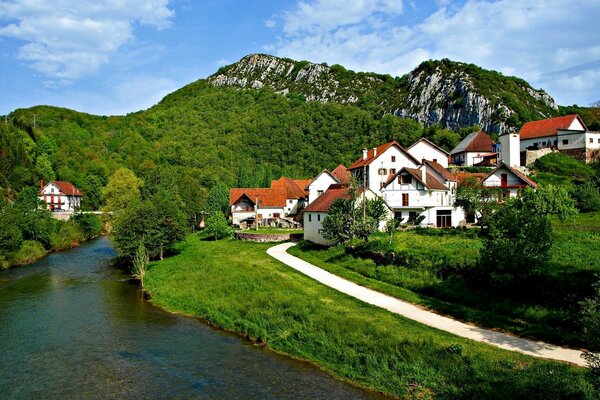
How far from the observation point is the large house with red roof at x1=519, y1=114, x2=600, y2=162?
208 feet

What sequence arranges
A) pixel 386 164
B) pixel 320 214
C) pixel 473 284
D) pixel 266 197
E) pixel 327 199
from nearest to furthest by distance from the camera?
pixel 473 284
pixel 320 214
pixel 327 199
pixel 386 164
pixel 266 197

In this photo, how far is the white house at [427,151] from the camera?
65875 mm

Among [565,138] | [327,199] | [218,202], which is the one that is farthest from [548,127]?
[218,202]

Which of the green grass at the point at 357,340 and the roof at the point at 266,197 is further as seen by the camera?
the roof at the point at 266,197

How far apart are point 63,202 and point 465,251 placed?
88349 millimetres

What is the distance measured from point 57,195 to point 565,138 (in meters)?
92.0

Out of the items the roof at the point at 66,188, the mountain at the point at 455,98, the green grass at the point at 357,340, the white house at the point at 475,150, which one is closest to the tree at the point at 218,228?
the green grass at the point at 357,340

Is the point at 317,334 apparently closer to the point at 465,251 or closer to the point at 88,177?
the point at 465,251

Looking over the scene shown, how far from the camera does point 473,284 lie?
25078 millimetres

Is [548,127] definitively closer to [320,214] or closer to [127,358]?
[320,214]

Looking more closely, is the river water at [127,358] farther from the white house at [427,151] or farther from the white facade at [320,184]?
the white house at [427,151]

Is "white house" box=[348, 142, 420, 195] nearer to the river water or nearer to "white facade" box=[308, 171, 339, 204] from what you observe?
"white facade" box=[308, 171, 339, 204]

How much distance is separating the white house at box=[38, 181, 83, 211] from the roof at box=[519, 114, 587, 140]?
3249 inches

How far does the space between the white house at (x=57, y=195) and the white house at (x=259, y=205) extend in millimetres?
40282
